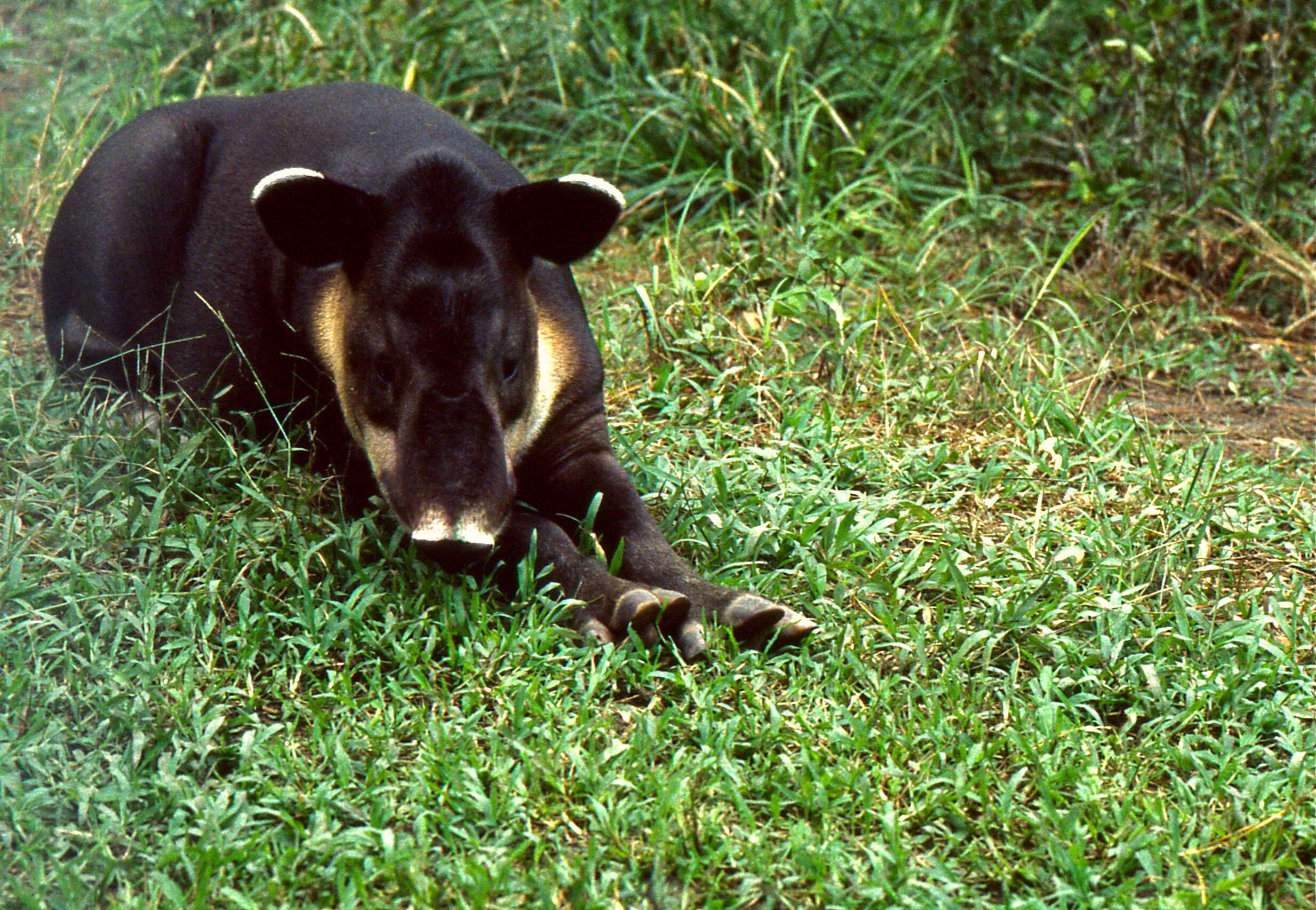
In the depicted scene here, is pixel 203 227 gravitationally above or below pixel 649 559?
above

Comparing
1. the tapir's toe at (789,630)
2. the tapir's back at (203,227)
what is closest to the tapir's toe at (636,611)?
the tapir's toe at (789,630)

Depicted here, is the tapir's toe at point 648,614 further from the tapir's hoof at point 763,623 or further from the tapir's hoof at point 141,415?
the tapir's hoof at point 141,415

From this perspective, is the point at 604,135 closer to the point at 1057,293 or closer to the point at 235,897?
the point at 1057,293

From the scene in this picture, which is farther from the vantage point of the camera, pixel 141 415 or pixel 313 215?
pixel 141 415

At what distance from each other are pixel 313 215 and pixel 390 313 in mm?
336

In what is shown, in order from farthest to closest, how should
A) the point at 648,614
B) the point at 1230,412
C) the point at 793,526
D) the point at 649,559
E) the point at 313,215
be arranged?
the point at 1230,412 < the point at 793,526 < the point at 649,559 < the point at 313,215 < the point at 648,614

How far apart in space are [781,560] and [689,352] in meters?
1.44

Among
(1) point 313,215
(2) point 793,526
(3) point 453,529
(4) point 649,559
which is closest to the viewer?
(3) point 453,529

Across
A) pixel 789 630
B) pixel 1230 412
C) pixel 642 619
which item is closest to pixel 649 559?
pixel 642 619

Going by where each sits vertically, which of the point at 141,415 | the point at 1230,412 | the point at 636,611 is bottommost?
the point at 1230,412

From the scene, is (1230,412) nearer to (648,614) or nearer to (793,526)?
(793,526)

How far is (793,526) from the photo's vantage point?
4297 mm

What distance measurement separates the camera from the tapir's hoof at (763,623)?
369 cm

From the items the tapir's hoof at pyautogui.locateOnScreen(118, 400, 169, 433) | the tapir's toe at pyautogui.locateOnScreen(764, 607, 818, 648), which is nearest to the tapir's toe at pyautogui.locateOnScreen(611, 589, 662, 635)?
the tapir's toe at pyautogui.locateOnScreen(764, 607, 818, 648)
